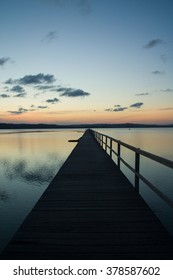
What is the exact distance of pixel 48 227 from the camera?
4.38 m

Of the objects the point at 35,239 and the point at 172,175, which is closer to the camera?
the point at 35,239

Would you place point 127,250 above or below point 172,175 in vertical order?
above

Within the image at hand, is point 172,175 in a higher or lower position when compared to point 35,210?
lower

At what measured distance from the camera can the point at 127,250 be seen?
11.6 ft
